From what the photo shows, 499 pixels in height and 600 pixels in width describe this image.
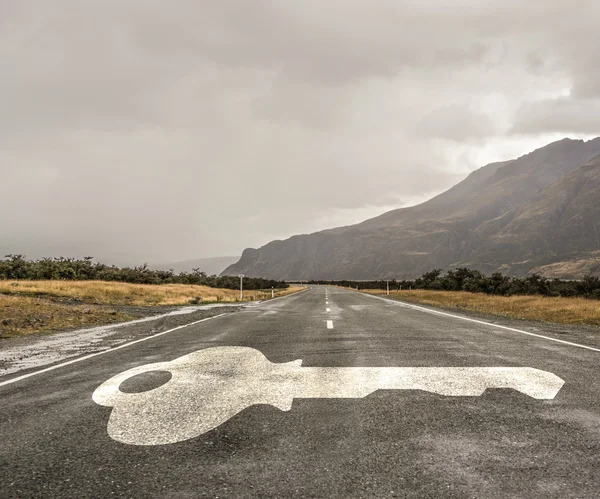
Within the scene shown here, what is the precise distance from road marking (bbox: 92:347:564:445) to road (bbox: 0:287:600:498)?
22 millimetres

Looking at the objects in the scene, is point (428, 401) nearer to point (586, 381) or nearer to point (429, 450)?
point (429, 450)

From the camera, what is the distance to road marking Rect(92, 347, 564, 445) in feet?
10.6

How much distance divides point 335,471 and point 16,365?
643 cm

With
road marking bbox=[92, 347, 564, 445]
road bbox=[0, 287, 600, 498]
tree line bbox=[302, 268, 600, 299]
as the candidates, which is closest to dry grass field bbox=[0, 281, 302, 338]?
road bbox=[0, 287, 600, 498]

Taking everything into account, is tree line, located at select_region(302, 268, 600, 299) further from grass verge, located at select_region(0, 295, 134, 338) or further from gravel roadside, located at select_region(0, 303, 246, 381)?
grass verge, located at select_region(0, 295, 134, 338)

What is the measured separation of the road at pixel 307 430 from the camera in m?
2.27

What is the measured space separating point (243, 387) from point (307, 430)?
4.45 ft

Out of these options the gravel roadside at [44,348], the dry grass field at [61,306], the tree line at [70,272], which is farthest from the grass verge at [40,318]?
the tree line at [70,272]

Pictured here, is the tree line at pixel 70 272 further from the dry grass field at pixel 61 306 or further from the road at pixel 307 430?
the road at pixel 307 430

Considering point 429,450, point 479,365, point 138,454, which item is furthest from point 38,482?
point 479,365

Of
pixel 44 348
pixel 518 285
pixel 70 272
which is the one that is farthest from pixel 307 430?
pixel 70 272

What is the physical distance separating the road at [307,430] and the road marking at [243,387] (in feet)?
0.07

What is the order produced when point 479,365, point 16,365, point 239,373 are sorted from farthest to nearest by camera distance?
point 16,365
point 479,365
point 239,373

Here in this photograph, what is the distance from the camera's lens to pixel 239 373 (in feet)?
15.9
